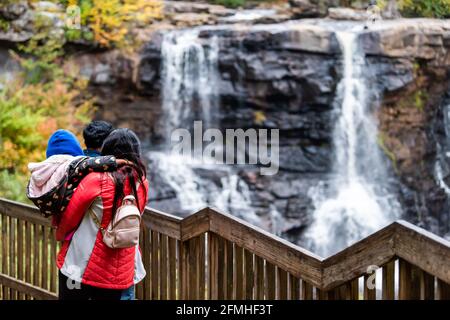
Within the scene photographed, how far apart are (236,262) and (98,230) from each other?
74 centimetres

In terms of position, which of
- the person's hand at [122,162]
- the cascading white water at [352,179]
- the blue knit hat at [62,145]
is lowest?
the cascading white water at [352,179]

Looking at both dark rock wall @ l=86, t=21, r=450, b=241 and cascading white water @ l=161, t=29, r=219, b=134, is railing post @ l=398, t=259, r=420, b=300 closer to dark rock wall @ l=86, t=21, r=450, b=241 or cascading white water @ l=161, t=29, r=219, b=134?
dark rock wall @ l=86, t=21, r=450, b=241

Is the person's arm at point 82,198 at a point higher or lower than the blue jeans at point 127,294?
higher

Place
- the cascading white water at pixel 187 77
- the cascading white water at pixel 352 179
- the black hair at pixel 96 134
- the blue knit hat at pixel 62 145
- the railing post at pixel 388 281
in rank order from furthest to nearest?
the cascading white water at pixel 187 77, the cascading white water at pixel 352 179, the black hair at pixel 96 134, the blue knit hat at pixel 62 145, the railing post at pixel 388 281

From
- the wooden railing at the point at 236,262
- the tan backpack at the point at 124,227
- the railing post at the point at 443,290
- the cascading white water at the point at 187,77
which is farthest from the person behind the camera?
the cascading white water at the point at 187,77

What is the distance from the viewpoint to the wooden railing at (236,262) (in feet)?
8.59

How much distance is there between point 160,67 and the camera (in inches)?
551

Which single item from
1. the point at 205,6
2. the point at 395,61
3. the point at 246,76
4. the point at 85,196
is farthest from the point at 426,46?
the point at 85,196

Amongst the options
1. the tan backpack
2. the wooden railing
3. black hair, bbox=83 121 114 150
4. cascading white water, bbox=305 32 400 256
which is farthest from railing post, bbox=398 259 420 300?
cascading white water, bbox=305 32 400 256

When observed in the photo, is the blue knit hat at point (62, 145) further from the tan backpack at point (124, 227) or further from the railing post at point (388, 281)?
the railing post at point (388, 281)

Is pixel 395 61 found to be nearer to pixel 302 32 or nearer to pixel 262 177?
pixel 302 32

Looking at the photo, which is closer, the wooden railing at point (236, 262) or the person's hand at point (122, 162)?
the wooden railing at point (236, 262)

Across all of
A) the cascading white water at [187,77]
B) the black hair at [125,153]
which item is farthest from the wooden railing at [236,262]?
the cascading white water at [187,77]
